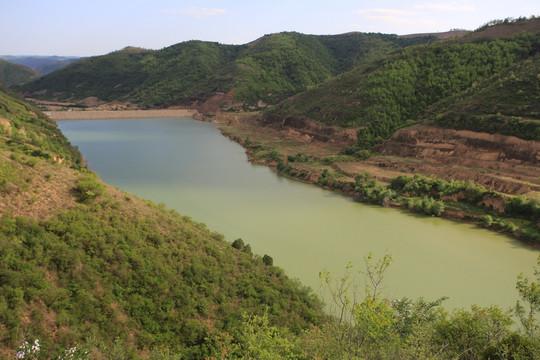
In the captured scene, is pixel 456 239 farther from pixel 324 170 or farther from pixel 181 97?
pixel 181 97

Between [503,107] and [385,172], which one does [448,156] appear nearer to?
[385,172]

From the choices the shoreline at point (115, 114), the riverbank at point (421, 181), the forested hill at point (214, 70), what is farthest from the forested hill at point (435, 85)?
the shoreline at point (115, 114)

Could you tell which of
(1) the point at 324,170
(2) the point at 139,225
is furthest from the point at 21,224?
(1) the point at 324,170

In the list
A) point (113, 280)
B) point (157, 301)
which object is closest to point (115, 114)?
point (113, 280)

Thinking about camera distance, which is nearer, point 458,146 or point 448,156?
point 458,146

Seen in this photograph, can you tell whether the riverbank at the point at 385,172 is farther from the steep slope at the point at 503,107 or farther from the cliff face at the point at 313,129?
the steep slope at the point at 503,107
